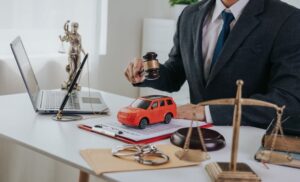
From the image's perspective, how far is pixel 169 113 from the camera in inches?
53.2

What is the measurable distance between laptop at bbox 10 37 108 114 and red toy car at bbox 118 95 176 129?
27cm

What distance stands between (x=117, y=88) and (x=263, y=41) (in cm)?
170

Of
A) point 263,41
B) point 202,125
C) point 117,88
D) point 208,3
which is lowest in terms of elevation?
point 117,88

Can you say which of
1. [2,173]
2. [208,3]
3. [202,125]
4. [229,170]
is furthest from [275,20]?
[2,173]

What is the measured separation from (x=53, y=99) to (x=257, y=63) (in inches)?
30.6

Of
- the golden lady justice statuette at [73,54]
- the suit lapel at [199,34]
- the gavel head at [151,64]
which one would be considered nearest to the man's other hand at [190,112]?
the gavel head at [151,64]

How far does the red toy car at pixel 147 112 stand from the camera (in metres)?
1.26

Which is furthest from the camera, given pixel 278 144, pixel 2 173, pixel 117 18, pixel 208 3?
pixel 117 18

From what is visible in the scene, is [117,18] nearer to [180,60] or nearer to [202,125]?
[180,60]

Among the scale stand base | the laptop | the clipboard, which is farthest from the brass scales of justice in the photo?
the laptop

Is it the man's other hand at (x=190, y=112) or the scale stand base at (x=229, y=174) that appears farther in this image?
the man's other hand at (x=190, y=112)

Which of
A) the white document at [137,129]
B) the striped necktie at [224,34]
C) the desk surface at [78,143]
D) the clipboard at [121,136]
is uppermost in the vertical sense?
the striped necktie at [224,34]

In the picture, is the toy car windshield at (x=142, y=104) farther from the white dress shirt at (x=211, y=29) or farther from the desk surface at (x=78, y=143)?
the white dress shirt at (x=211, y=29)

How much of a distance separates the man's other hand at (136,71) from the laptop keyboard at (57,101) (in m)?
0.23
